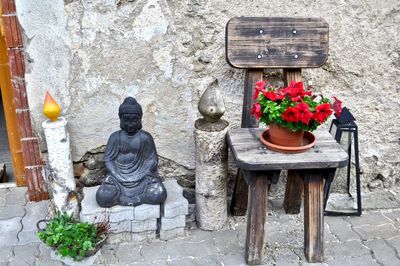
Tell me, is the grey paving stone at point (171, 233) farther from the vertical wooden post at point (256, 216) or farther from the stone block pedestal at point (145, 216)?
the vertical wooden post at point (256, 216)

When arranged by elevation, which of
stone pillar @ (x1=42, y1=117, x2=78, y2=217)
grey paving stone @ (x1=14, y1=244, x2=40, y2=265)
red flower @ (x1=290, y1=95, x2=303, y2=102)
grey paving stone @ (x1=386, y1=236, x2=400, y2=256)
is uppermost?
red flower @ (x1=290, y1=95, x2=303, y2=102)

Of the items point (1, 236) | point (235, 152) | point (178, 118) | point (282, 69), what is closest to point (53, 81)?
point (178, 118)

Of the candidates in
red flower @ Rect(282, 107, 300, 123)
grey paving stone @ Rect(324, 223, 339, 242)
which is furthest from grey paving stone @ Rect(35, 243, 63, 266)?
grey paving stone @ Rect(324, 223, 339, 242)

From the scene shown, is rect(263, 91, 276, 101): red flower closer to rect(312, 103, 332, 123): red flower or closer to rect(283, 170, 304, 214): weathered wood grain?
rect(312, 103, 332, 123): red flower

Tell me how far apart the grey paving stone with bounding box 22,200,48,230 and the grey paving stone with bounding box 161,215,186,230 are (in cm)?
94

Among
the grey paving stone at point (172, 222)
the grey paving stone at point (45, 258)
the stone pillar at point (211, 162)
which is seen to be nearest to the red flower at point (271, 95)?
the stone pillar at point (211, 162)

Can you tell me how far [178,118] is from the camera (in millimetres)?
3414

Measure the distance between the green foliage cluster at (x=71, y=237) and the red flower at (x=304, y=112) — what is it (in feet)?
4.76

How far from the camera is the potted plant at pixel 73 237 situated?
282cm

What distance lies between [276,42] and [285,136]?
30.0 inches

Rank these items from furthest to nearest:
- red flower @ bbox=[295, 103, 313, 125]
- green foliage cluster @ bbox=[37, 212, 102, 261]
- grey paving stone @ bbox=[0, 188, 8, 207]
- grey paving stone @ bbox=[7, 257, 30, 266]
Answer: grey paving stone @ bbox=[0, 188, 8, 207], grey paving stone @ bbox=[7, 257, 30, 266], green foliage cluster @ bbox=[37, 212, 102, 261], red flower @ bbox=[295, 103, 313, 125]

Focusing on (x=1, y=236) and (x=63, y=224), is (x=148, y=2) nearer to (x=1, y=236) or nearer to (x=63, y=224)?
(x=63, y=224)

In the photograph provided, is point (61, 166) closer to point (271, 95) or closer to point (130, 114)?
point (130, 114)

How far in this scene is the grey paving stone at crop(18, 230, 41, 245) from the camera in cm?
317
